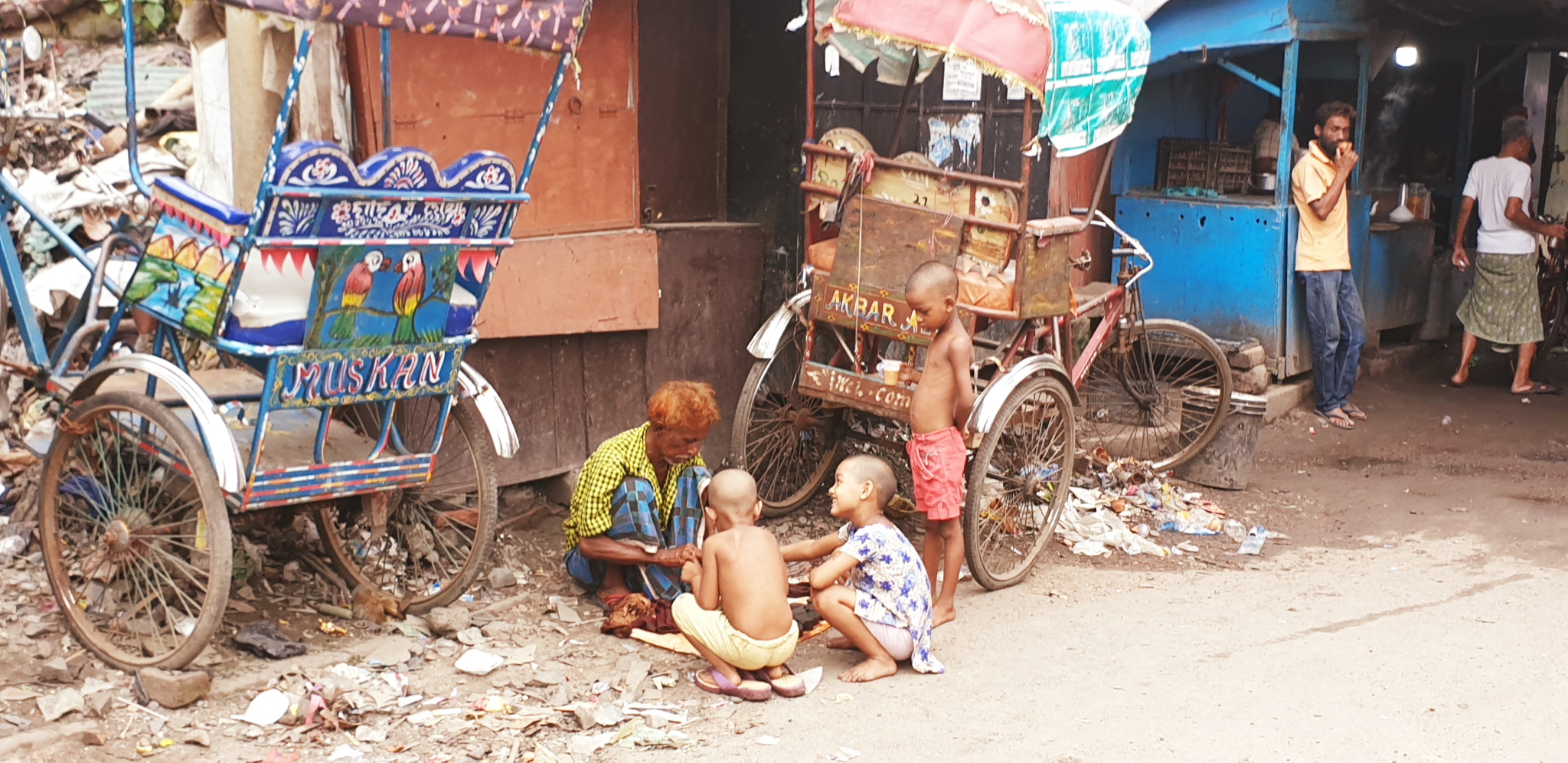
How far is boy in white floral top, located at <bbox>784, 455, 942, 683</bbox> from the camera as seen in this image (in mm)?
5000

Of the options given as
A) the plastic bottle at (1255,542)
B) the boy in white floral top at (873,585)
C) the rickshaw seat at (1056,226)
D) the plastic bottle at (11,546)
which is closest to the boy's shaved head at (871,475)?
the boy in white floral top at (873,585)

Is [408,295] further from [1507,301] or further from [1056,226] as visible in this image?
[1507,301]

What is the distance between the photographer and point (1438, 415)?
9695 mm

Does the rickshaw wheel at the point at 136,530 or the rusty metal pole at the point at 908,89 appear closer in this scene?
the rickshaw wheel at the point at 136,530

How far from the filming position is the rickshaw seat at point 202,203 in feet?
14.4

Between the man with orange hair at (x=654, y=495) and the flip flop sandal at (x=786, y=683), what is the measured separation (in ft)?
1.84

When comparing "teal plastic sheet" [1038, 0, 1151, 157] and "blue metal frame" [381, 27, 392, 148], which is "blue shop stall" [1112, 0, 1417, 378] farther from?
"blue metal frame" [381, 27, 392, 148]

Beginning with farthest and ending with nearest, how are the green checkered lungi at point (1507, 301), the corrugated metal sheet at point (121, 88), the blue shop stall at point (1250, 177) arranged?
the green checkered lungi at point (1507, 301) → the blue shop stall at point (1250, 177) → the corrugated metal sheet at point (121, 88)

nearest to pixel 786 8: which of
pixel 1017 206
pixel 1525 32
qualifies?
pixel 1017 206

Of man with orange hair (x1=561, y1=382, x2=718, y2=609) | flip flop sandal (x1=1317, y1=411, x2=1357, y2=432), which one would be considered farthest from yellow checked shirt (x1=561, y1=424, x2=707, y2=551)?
flip flop sandal (x1=1317, y1=411, x2=1357, y2=432)

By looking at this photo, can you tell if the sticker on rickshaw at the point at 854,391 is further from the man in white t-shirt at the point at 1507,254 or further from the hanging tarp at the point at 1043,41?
the man in white t-shirt at the point at 1507,254

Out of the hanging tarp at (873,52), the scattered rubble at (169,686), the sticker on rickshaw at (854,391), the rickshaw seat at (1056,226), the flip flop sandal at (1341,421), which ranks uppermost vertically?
the hanging tarp at (873,52)

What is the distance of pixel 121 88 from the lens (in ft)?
25.1

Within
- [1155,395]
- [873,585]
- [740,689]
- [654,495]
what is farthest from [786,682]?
[1155,395]
